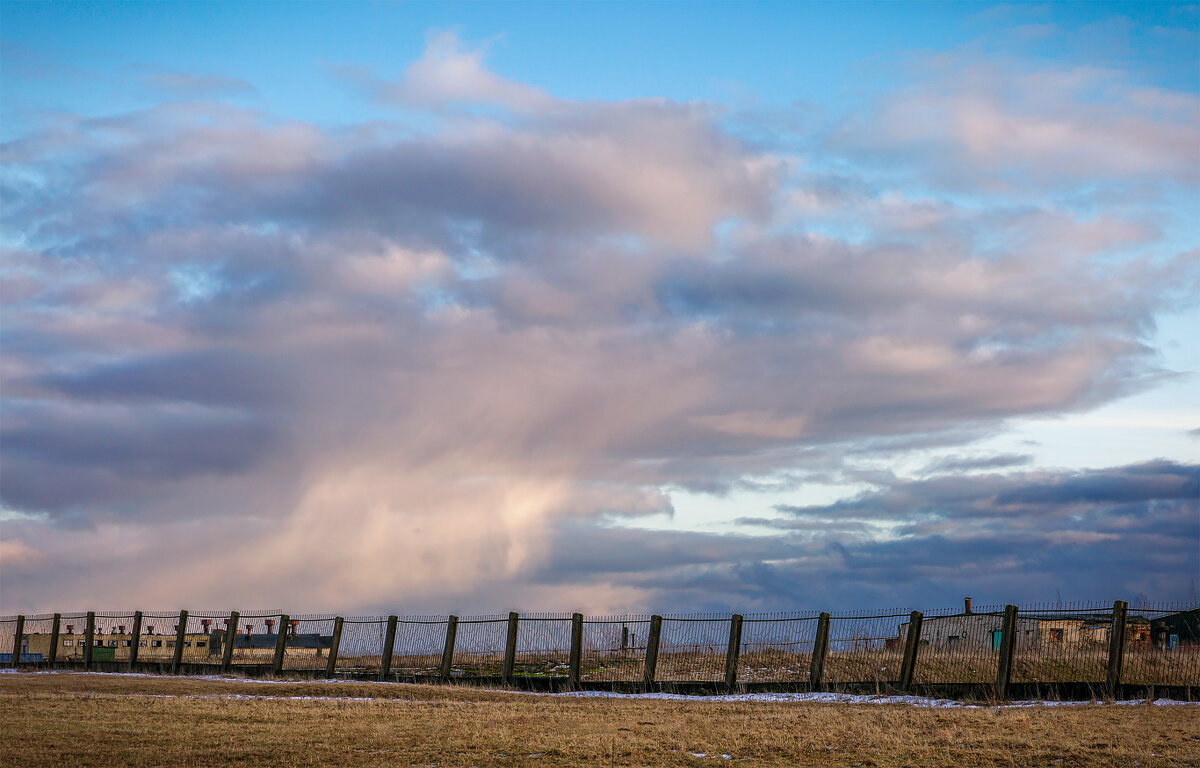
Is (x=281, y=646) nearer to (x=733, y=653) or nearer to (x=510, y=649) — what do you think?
(x=510, y=649)

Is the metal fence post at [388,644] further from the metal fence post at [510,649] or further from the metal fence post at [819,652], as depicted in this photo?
the metal fence post at [819,652]

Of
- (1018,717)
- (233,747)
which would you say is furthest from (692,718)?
(233,747)

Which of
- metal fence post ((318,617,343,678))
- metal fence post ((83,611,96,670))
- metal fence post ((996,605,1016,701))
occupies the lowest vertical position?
metal fence post ((83,611,96,670))

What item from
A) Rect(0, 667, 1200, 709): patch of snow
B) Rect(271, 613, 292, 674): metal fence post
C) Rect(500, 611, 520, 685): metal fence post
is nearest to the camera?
Rect(0, 667, 1200, 709): patch of snow

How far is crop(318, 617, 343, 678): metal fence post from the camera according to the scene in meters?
32.1

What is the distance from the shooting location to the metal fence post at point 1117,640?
20906mm

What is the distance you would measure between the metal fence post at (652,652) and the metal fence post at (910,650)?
21.5 ft

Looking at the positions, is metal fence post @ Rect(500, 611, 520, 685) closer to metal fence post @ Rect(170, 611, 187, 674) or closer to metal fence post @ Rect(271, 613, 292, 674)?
metal fence post @ Rect(271, 613, 292, 674)

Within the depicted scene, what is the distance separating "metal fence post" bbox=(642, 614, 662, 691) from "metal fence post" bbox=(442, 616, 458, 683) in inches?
261

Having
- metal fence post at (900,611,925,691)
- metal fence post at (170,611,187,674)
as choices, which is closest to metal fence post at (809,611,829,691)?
metal fence post at (900,611,925,691)

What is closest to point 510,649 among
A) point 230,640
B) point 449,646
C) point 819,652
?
point 449,646

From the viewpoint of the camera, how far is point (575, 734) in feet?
53.2

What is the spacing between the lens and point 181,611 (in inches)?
1553

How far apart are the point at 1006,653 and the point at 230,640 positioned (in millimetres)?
26129
